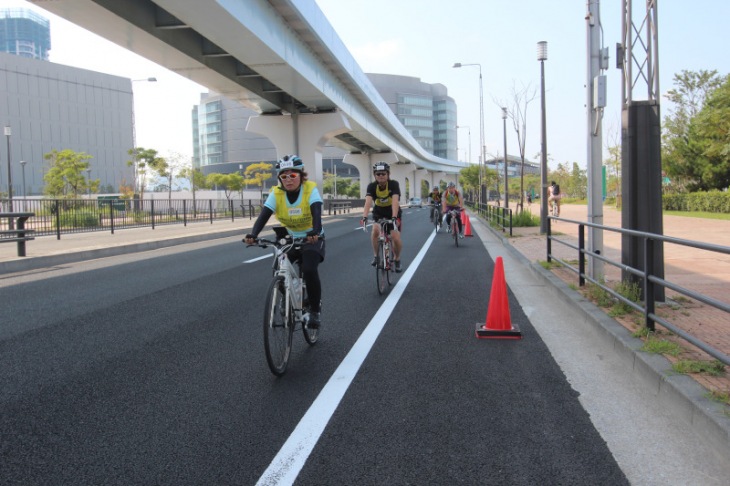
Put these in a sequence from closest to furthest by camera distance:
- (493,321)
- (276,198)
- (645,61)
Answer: (276,198) < (493,321) < (645,61)

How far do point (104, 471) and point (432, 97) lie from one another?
6432 inches

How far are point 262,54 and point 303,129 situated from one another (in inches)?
644

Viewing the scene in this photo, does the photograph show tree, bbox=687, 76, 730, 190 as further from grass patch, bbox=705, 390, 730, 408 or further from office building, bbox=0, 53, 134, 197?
office building, bbox=0, 53, 134, 197

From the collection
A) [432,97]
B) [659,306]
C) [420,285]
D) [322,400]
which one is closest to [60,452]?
[322,400]

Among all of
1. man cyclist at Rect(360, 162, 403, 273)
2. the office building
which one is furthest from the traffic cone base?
the office building

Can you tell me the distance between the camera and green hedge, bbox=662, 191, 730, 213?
30859mm

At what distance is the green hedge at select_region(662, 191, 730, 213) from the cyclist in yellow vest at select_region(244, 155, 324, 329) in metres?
31.4

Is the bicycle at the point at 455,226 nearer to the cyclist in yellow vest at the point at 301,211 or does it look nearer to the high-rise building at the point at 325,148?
the cyclist in yellow vest at the point at 301,211

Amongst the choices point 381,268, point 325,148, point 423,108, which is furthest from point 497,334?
point 423,108

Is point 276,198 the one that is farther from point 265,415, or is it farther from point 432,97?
point 432,97

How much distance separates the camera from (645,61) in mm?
7277

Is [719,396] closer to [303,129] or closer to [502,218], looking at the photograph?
[502,218]

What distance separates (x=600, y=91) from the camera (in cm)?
824

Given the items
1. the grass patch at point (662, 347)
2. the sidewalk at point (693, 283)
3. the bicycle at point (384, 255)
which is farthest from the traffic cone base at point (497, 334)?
the bicycle at point (384, 255)
